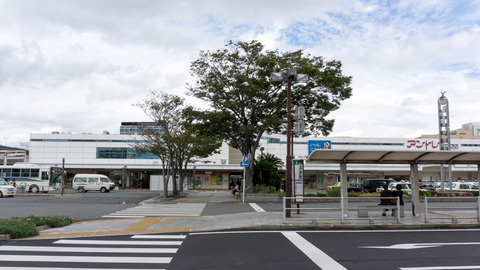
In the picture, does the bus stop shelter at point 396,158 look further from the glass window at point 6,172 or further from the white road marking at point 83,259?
the glass window at point 6,172

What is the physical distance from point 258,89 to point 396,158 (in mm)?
11545

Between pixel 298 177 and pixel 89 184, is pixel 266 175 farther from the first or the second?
pixel 89 184

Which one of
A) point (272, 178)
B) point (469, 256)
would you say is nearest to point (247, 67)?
point (272, 178)

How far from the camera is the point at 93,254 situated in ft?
27.6

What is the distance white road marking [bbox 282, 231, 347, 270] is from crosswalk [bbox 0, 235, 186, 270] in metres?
3.07

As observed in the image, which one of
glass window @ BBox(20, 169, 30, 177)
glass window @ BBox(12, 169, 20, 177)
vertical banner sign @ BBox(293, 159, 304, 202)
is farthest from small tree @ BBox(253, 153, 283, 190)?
glass window @ BBox(12, 169, 20, 177)

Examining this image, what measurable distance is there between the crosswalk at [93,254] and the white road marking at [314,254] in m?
3.07

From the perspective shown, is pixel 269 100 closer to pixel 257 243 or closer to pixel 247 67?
pixel 247 67

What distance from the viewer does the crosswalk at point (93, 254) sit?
24.1 ft

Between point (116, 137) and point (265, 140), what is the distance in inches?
931

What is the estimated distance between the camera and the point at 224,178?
190 ft

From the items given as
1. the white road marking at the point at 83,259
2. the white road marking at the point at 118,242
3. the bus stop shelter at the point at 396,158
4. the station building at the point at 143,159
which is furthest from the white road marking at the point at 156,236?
the station building at the point at 143,159

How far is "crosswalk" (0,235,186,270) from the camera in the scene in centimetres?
735

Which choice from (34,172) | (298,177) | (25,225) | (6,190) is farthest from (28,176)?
(298,177)
